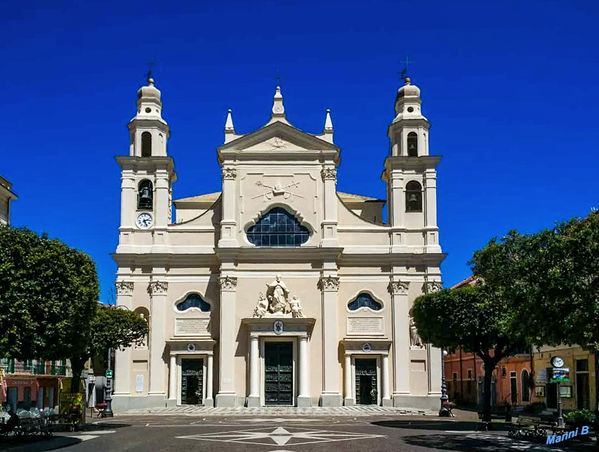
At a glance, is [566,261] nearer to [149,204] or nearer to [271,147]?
[271,147]

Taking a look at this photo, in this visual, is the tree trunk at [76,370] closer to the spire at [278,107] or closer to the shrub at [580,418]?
the shrub at [580,418]

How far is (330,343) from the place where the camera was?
4766 centimetres

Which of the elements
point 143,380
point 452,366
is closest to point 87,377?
point 143,380

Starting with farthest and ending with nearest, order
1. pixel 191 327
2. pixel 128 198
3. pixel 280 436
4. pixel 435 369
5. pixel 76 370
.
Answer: pixel 128 198
pixel 191 327
pixel 435 369
pixel 76 370
pixel 280 436

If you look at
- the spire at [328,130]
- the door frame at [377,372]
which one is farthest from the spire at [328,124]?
the door frame at [377,372]

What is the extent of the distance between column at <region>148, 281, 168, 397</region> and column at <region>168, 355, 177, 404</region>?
40 centimetres

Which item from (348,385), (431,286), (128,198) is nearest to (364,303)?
(431,286)

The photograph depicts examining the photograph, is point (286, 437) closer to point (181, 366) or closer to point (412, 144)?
point (181, 366)

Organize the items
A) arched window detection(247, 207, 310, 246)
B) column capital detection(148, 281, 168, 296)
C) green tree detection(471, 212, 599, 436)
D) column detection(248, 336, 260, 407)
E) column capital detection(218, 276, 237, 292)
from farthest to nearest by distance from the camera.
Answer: arched window detection(247, 207, 310, 246) → column capital detection(148, 281, 168, 296) → column capital detection(218, 276, 237, 292) → column detection(248, 336, 260, 407) → green tree detection(471, 212, 599, 436)

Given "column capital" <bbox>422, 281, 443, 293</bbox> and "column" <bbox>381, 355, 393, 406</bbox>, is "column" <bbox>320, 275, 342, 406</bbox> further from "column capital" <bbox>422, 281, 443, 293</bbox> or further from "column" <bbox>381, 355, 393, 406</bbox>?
"column capital" <bbox>422, 281, 443, 293</bbox>

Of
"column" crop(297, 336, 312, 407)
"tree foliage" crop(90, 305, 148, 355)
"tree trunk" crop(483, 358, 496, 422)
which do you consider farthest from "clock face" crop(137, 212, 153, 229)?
"tree trunk" crop(483, 358, 496, 422)

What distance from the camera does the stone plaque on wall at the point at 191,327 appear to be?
4884 cm

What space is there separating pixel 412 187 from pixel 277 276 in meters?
11.1

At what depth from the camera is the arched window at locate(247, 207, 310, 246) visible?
49906 mm
